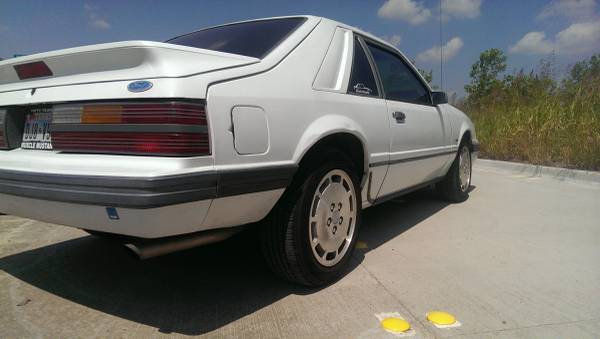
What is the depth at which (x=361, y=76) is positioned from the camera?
271 centimetres

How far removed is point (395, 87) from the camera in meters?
3.18

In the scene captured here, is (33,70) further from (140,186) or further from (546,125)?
(546,125)

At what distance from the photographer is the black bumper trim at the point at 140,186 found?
1480 millimetres

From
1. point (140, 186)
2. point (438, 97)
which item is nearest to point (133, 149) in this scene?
point (140, 186)

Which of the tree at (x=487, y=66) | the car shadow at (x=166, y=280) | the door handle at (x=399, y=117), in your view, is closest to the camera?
the car shadow at (x=166, y=280)

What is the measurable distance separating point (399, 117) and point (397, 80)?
478mm

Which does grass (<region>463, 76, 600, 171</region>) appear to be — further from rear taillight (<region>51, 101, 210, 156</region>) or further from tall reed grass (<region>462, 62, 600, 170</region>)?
rear taillight (<region>51, 101, 210, 156</region>)

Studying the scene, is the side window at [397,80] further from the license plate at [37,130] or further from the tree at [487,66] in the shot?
the tree at [487,66]

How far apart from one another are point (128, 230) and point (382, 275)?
1.53 meters

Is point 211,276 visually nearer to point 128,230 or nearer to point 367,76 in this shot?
point 128,230

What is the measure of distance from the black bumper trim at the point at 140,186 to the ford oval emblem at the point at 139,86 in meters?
0.35

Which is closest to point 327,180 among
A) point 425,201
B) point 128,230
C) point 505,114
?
point 128,230

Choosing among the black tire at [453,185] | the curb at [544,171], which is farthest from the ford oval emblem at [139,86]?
the curb at [544,171]

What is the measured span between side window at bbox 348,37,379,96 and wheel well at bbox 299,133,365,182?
317 mm
